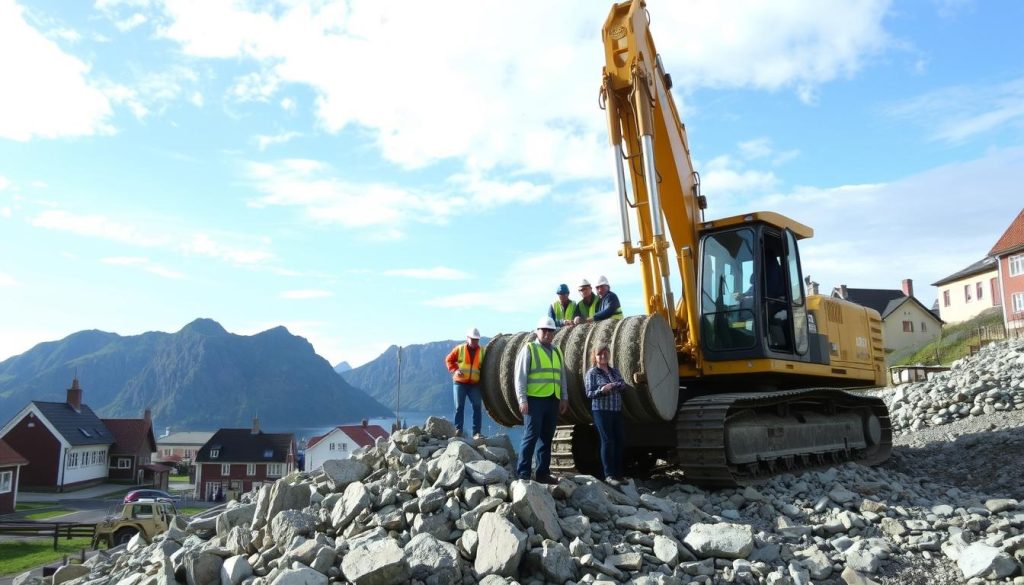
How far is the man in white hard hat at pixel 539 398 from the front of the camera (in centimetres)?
806

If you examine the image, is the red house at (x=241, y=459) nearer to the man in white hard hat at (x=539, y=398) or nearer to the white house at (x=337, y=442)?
the white house at (x=337, y=442)

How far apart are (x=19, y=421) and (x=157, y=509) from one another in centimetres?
3186

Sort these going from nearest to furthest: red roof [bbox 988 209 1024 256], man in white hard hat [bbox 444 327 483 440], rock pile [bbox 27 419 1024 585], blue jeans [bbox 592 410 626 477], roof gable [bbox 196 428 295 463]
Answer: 1. rock pile [bbox 27 419 1024 585]
2. blue jeans [bbox 592 410 626 477]
3. man in white hard hat [bbox 444 327 483 440]
4. red roof [bbox 988 209 1024 256]
5. roof gable [bbox 196 428 295 463]

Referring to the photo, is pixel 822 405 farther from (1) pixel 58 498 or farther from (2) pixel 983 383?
(1) pixel 58 498

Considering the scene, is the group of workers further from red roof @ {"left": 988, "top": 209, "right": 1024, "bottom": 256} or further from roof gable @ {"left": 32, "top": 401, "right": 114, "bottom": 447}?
roof gable @ {"left": 32, "top": 401, "right": 114, "bottom": 447}

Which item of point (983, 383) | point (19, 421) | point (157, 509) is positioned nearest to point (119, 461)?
point (19, 421)

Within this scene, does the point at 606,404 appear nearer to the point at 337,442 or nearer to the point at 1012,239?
the point at 1012,239

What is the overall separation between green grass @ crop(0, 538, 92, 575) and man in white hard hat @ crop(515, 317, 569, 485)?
710 inches

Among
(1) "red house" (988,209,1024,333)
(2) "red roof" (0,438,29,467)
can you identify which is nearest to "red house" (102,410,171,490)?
(2) "red roof" (0,438,29,467)

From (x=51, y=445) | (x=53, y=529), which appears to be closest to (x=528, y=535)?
(x=53, y=529)

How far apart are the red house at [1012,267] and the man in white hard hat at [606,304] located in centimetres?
3578

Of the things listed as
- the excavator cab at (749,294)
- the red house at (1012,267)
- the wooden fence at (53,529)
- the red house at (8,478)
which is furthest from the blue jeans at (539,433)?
the red house at (1012,267)

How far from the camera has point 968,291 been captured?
5072cm

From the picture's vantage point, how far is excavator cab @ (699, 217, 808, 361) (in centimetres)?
1005
